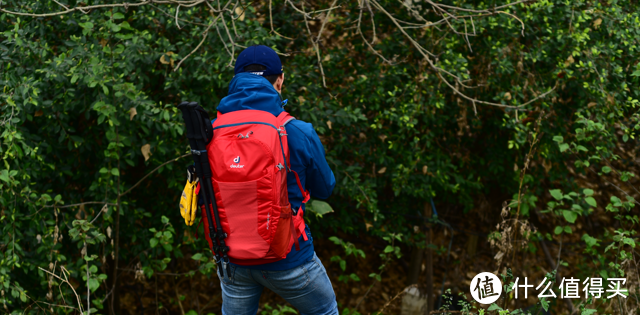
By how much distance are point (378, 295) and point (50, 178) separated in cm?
415

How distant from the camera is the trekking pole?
2.31 m

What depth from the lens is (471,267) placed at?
6922 mm

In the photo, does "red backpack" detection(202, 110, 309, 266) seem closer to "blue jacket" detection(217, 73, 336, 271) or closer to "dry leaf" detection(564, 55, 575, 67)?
"blue jacket" detection(217, 73, 336, 271)

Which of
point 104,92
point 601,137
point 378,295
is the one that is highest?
point 104,92

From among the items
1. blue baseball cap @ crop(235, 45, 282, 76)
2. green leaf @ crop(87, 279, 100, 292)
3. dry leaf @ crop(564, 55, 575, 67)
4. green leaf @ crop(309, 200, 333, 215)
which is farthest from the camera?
dry leaf @ crop(564, 55, 575, 67)

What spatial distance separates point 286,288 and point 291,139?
2.19 ft

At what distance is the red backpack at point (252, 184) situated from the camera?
2246 millimetres

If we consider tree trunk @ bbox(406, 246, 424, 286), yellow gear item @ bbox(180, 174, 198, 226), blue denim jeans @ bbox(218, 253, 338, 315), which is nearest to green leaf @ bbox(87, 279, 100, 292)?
blue denim jeans @ bbox(218, 253, 338, 315)

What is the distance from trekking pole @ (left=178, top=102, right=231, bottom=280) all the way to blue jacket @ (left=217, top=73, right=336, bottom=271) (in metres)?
0.17

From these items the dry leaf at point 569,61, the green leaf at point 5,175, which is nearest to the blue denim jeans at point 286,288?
the green leaf at point 5,175

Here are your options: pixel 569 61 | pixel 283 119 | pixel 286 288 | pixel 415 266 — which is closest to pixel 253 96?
pixel 283 119

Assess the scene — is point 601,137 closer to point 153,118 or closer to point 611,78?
point 611,78

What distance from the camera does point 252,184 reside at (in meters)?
2.24

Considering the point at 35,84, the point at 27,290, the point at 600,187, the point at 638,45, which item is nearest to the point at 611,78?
the point at 638,45
